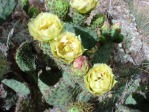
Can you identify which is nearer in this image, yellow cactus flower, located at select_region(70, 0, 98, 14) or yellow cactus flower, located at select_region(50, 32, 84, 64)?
yellow cactus flower, located at select_region(50, 32, 84, 64)

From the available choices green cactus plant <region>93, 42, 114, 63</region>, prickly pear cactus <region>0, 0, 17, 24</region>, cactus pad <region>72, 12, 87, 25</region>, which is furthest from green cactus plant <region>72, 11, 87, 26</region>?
prickly pear cactus <region>0, 0, 17, 24</region>

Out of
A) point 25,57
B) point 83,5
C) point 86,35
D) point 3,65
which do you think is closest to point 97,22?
point 86,35

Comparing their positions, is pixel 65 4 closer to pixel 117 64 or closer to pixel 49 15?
pixel 49 15

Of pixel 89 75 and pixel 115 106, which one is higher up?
pixel 89 75

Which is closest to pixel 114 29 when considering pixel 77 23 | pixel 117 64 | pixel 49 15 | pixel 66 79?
pixel 77 23

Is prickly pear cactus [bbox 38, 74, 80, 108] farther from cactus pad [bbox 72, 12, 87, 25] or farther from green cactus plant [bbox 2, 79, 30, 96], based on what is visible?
cactus pad [bbox 72, 12, 87, 25]

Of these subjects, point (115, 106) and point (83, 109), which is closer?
point (83, 109)

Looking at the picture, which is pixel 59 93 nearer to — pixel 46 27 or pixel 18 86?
pixel 18 86

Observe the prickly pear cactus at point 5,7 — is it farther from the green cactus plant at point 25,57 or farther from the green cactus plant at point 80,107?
the green cactus plant at point 80,107

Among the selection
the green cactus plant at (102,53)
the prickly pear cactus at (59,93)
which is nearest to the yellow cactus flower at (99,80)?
the prickly pear cactus at (59,93)
